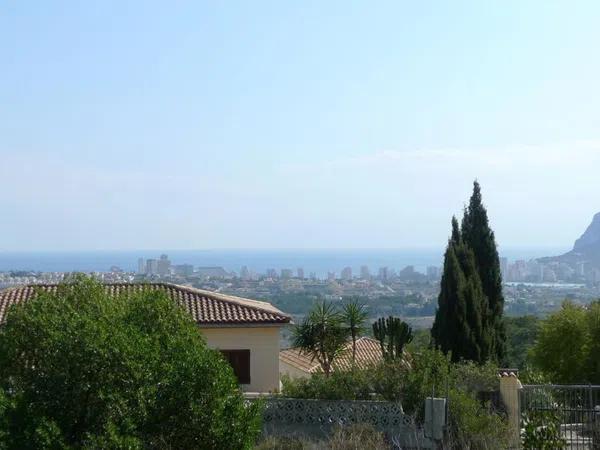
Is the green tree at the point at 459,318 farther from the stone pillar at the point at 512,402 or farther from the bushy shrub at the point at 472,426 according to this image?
the bushy shrub at the point at 472,426

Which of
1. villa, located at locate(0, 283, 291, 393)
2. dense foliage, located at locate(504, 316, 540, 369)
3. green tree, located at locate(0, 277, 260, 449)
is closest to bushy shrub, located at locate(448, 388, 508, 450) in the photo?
green tree, located at locate(0, 277, 260, 449)

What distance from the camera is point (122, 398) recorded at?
11.9m

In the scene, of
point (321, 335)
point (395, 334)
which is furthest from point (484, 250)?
point (395, 334)

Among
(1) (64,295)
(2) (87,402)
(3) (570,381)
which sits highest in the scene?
(1) (64,295)

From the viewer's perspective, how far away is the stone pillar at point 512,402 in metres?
17.2

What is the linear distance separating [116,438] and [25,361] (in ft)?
11.5

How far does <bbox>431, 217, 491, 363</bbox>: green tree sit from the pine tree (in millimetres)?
2616

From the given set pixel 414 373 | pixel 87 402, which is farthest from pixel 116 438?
pixel 414 373

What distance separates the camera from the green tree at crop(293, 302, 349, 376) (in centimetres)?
2945

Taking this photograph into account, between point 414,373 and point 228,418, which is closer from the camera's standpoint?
point 228,418

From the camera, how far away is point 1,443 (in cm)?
1157

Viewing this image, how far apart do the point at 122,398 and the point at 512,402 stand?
10.2m

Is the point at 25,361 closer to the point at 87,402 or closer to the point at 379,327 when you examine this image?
the point at 87,402

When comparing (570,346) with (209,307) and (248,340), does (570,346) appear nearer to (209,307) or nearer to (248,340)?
(248,340)
